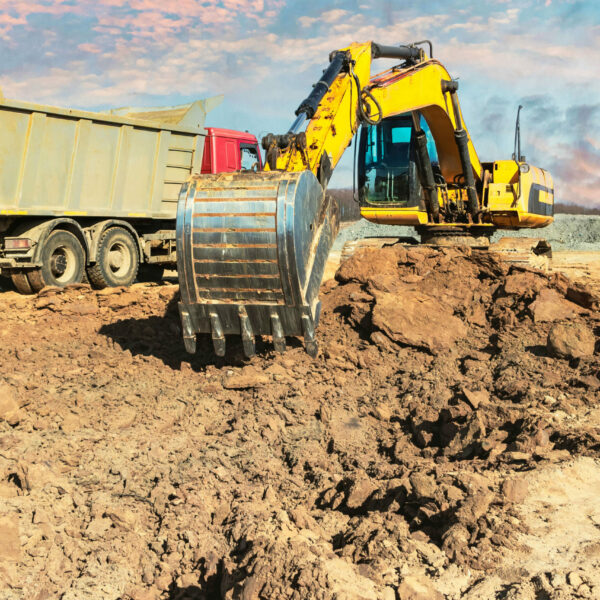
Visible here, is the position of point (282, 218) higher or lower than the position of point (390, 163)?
lower

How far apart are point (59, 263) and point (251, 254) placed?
6.83 metres

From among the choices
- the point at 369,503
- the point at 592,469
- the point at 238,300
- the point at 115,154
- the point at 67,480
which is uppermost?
the point at 115,154

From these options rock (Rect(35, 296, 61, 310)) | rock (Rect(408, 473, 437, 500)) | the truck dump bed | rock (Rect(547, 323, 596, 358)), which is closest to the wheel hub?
the truck dump bed

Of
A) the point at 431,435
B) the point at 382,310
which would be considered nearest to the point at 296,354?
the point at 382,310

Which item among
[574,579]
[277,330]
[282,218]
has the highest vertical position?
[282,218]

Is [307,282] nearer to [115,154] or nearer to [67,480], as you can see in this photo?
[67,480]

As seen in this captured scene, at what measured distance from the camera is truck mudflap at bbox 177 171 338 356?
5625 mm

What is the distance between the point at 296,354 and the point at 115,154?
6.68 meters

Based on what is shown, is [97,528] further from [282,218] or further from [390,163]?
[390,163]

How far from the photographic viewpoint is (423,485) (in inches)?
164

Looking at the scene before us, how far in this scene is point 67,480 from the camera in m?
5.00

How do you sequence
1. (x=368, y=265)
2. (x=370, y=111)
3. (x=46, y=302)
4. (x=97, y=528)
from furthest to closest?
1. (x=46, y=302)
2. (x=368, y=265)
3. (x=370, y=111)
4. (x=97, y=528)

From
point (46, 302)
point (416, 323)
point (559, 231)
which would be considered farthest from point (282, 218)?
point (559, 231)

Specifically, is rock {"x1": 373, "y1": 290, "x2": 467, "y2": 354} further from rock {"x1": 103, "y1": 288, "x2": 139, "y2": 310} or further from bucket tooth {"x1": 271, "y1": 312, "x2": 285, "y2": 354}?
rock {"x1": 103, "y1": 288, "x2": 139, "y2": 310}
